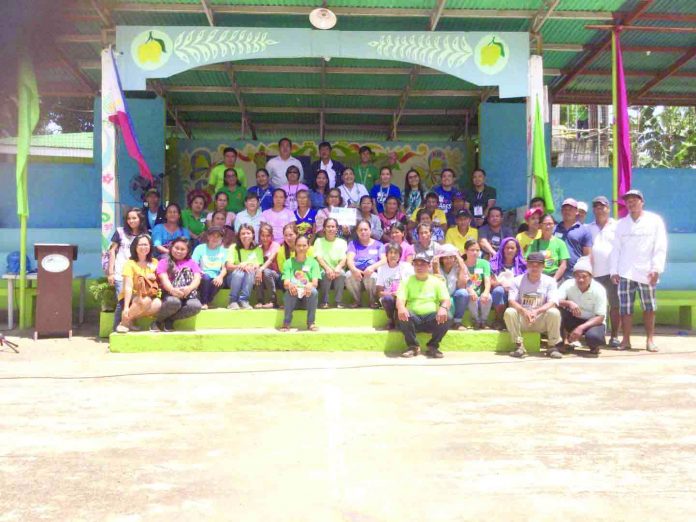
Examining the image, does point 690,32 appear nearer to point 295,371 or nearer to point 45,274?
point 295,371

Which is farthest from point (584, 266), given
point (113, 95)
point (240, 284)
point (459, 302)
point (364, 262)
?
point (113, 95)

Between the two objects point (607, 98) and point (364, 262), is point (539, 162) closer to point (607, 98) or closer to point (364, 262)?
point (364, 262)

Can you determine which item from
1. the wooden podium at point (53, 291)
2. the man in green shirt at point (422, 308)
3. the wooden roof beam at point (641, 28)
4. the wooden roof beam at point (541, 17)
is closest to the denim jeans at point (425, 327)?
the man in green shirt at point (422, 308)

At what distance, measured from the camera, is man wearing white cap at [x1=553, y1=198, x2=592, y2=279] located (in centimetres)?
705

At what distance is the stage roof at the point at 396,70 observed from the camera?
7.36m

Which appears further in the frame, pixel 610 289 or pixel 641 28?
pixel 641 28

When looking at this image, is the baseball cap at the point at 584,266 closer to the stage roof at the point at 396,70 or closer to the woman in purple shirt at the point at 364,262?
the woman in purple shirt at the point at 364,262

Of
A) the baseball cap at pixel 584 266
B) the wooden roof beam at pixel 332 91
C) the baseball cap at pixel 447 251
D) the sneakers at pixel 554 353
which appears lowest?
the sneakers at pixel 554 353

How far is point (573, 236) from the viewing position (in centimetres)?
713

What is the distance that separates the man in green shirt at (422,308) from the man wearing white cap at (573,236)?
1725 mm

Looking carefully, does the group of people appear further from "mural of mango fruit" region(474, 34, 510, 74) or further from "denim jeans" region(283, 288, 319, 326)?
"mural of mango fruit" region(474, 34, 510, 74)

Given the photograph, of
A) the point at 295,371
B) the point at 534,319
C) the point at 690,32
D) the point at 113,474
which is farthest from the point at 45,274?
the point at 690,32

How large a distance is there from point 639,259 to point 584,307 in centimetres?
79

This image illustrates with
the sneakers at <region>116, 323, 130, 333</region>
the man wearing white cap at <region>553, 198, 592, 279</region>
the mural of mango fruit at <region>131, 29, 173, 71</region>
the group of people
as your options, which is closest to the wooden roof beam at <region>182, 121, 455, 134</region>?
the group of people
